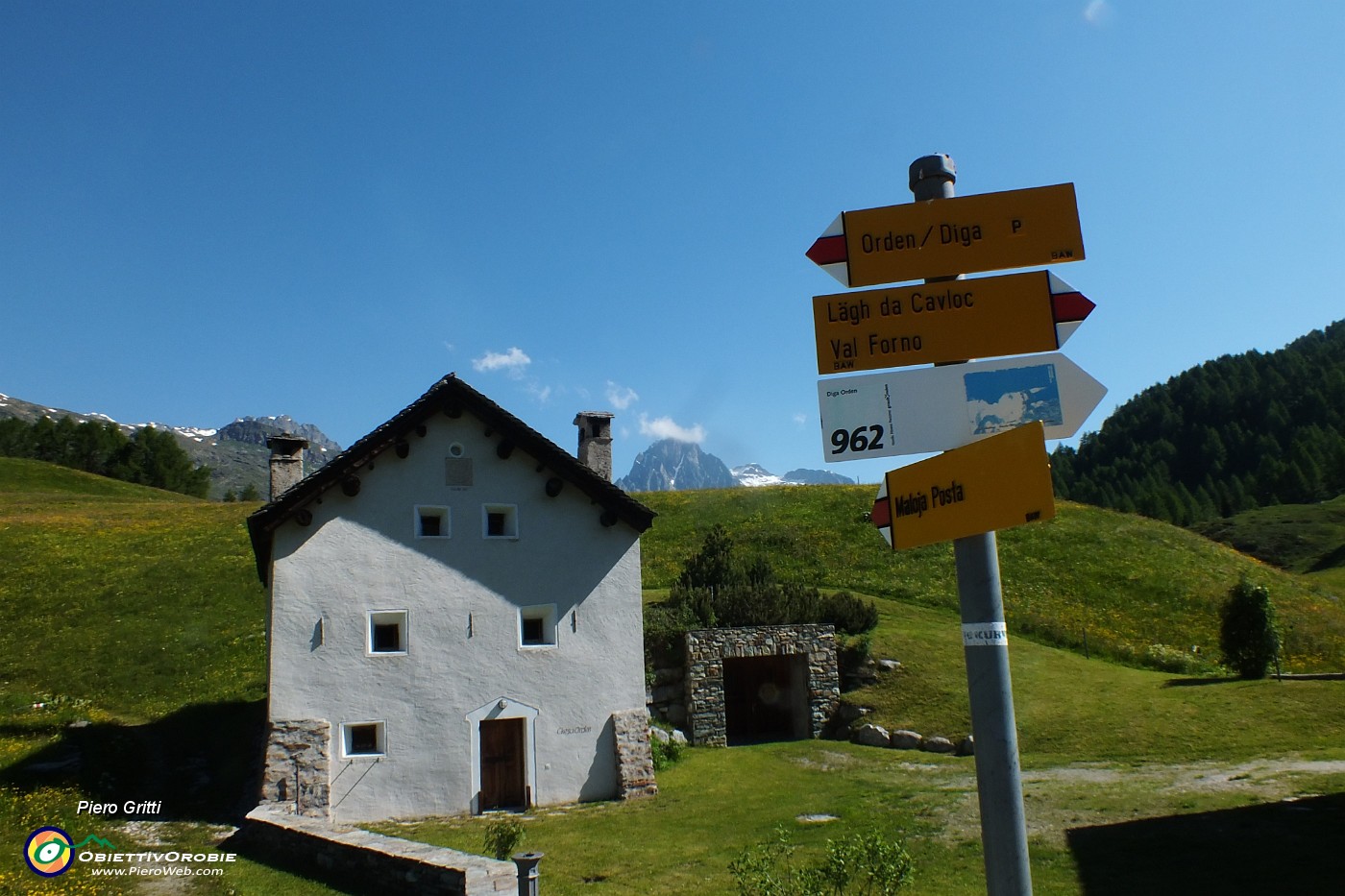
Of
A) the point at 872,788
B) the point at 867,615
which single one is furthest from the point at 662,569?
the point at 872,788

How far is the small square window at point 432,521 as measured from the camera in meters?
20.2

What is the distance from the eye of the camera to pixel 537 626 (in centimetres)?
2088

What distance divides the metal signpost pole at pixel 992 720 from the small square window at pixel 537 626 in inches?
695

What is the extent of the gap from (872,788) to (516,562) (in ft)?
30.4

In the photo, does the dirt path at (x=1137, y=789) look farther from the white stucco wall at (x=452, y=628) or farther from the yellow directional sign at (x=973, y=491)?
the yellow directional sign at (x=973, y=491)

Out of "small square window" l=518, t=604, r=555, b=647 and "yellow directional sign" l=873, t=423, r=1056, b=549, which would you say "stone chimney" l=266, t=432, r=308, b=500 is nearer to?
"small square window" l=518, t=604, r=555, b=647

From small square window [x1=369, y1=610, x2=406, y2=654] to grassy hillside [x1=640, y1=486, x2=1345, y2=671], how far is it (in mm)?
18214

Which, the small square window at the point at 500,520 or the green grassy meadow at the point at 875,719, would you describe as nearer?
the green grassy meadow at the point at 875,719

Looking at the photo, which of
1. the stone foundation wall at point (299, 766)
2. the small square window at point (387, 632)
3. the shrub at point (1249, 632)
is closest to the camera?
the stone foundation wall at point (299, 766)

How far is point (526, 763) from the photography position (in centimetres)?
1952

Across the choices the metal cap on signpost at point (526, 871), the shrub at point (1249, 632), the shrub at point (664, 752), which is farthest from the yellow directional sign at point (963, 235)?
the shrub at point (1249, 632)

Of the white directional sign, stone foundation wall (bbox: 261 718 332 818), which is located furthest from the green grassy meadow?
the white directional sign

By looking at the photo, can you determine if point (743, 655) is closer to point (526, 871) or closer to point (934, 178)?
point (526, 871)

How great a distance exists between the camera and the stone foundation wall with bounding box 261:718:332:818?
57.0ft
